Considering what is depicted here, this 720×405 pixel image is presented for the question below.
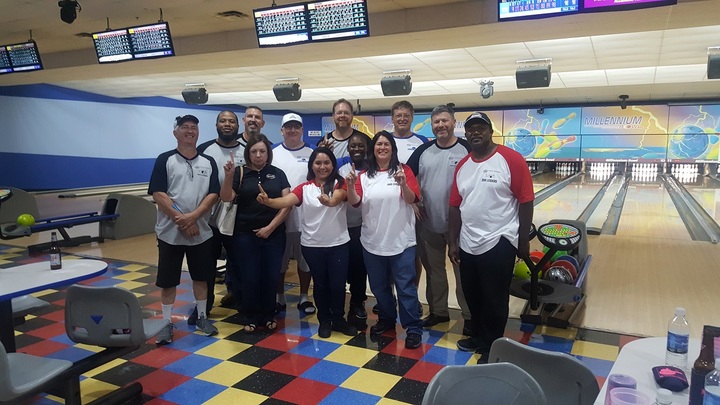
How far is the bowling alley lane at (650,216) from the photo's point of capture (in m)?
5.99

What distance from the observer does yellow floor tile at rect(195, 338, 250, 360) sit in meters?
2.69

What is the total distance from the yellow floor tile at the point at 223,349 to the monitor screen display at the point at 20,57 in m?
4.48

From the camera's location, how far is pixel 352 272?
3.11 metres

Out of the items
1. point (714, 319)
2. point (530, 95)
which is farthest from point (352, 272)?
point (530, 95)

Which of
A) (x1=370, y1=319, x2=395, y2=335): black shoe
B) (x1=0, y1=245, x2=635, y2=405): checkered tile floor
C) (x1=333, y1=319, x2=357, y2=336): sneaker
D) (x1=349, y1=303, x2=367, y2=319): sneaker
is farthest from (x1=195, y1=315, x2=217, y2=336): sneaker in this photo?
(x1=370, y1=319, x2=395, y2=335): black shoe

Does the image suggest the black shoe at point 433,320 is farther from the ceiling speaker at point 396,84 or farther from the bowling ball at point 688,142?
the bowling ball at point 688,142

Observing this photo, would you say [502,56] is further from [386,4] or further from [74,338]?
[74,338]

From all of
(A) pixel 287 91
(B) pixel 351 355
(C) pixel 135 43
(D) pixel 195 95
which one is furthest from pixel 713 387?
(D) pixel 195 95

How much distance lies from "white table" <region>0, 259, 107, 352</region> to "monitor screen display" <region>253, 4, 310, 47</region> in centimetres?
243

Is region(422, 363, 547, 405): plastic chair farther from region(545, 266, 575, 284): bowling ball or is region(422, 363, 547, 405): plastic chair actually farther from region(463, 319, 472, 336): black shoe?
region(545, 266, 575, 284): bowling ball

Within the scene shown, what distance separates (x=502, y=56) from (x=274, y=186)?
428 cm

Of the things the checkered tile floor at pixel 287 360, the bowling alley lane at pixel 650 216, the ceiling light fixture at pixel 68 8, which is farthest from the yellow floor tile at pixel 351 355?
the bowling alley lane at pixel 650 216

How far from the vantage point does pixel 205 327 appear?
9.75ft

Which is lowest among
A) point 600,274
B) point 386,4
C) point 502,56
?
point 600,274
